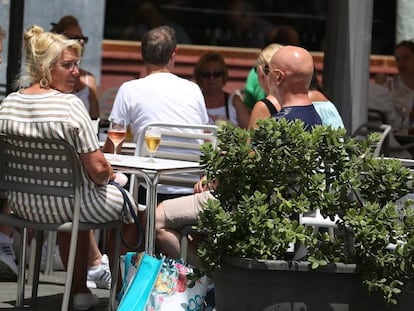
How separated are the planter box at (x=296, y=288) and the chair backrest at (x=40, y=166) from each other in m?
1.01

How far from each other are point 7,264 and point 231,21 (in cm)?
916

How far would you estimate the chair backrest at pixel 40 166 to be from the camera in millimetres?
4906

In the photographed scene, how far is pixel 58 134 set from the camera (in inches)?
195

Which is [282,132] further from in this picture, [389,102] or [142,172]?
[389,102]

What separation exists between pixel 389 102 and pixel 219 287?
198 inches

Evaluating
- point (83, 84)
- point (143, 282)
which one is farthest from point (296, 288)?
point (83, 84)

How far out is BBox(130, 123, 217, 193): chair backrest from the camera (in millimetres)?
5973

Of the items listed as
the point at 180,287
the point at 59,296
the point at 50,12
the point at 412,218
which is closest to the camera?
the point at 412,218

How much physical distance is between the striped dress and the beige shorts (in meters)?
0.34

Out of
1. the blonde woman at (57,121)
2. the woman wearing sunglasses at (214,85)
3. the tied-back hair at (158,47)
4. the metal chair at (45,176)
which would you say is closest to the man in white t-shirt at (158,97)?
the tied-back hair at (158,47)

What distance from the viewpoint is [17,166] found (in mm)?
5055

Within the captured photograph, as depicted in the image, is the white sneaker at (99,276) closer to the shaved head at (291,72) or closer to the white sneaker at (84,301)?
the white sneaker at (84,301)

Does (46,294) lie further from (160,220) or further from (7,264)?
(160,220)

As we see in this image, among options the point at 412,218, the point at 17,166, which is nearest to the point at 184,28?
the point at 17,166
